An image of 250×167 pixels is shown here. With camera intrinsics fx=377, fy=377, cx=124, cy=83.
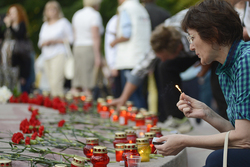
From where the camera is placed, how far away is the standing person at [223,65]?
2014mm

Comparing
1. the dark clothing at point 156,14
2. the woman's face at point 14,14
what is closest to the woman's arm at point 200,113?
the dark clothing at point 156,14

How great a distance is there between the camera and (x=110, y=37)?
263 inches

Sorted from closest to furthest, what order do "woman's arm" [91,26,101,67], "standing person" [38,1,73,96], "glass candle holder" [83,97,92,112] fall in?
"glass candle holder" [83,97,92,112], "woman's arm" [91,26,101,67], "standing person" [38,1,73,96]

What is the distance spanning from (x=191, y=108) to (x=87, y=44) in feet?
16.2

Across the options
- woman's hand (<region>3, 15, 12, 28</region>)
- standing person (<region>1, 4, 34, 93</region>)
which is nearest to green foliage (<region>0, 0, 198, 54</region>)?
woman's hand (<region>3, 15, 12, 28</region>)

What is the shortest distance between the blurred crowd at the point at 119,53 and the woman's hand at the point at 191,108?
1462 millimetres

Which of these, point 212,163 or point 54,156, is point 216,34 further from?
point 54,156

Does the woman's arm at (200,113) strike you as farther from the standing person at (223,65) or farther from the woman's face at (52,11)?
the woman's face at (52,11)

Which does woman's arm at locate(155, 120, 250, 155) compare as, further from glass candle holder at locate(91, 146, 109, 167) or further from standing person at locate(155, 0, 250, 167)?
glass candle holder at locate(91, 146, 109, 167)

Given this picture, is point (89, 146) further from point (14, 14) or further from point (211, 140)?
point (14, 14)

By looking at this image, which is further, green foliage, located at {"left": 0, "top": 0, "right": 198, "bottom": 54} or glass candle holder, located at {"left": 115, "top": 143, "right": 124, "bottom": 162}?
A: green foliage, located at {"left": 0, "top": 0, "right": 198, "bottom": 54}

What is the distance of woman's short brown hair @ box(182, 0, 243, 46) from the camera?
2.12 m

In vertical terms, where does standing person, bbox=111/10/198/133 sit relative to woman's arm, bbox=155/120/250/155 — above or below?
above

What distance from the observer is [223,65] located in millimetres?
2197
